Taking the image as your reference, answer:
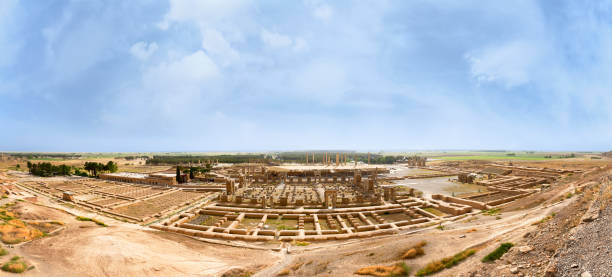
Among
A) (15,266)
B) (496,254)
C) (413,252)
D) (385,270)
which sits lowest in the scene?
(15,266)

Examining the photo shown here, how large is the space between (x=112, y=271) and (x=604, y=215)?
2362 centimetres

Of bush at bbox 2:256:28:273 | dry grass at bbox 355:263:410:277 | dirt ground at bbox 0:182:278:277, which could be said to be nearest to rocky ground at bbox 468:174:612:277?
dry grass at bbox 355:263:410:277

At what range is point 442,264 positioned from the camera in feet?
31.0

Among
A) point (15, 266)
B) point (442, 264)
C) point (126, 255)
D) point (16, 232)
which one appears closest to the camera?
point (442, 264)

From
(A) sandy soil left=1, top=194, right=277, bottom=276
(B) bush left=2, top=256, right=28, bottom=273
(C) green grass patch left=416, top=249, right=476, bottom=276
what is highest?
(C) green grass patch left=416, top=249, right=476, bottom=276

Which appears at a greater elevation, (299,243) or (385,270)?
(385,270)

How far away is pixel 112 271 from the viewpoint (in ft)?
41.6

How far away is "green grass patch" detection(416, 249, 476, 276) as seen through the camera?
9.19m

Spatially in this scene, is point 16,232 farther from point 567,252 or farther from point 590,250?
point 590,250

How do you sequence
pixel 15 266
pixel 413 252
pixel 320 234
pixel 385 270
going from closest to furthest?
1. pixel 385 270
2. pixel 413 252
3. pixel 15 266
4. pixel 320 234

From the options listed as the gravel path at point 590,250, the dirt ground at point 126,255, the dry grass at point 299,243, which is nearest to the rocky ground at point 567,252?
the gravel path at point 590,250

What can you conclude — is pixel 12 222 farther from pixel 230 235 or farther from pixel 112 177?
pixel 112 177

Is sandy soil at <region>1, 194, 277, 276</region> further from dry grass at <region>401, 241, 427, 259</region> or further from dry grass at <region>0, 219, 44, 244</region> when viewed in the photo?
dry grass at <region>401, 241, 427, 259</region>

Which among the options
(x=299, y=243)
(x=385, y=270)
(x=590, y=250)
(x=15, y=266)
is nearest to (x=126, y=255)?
(x=15, y=266)
